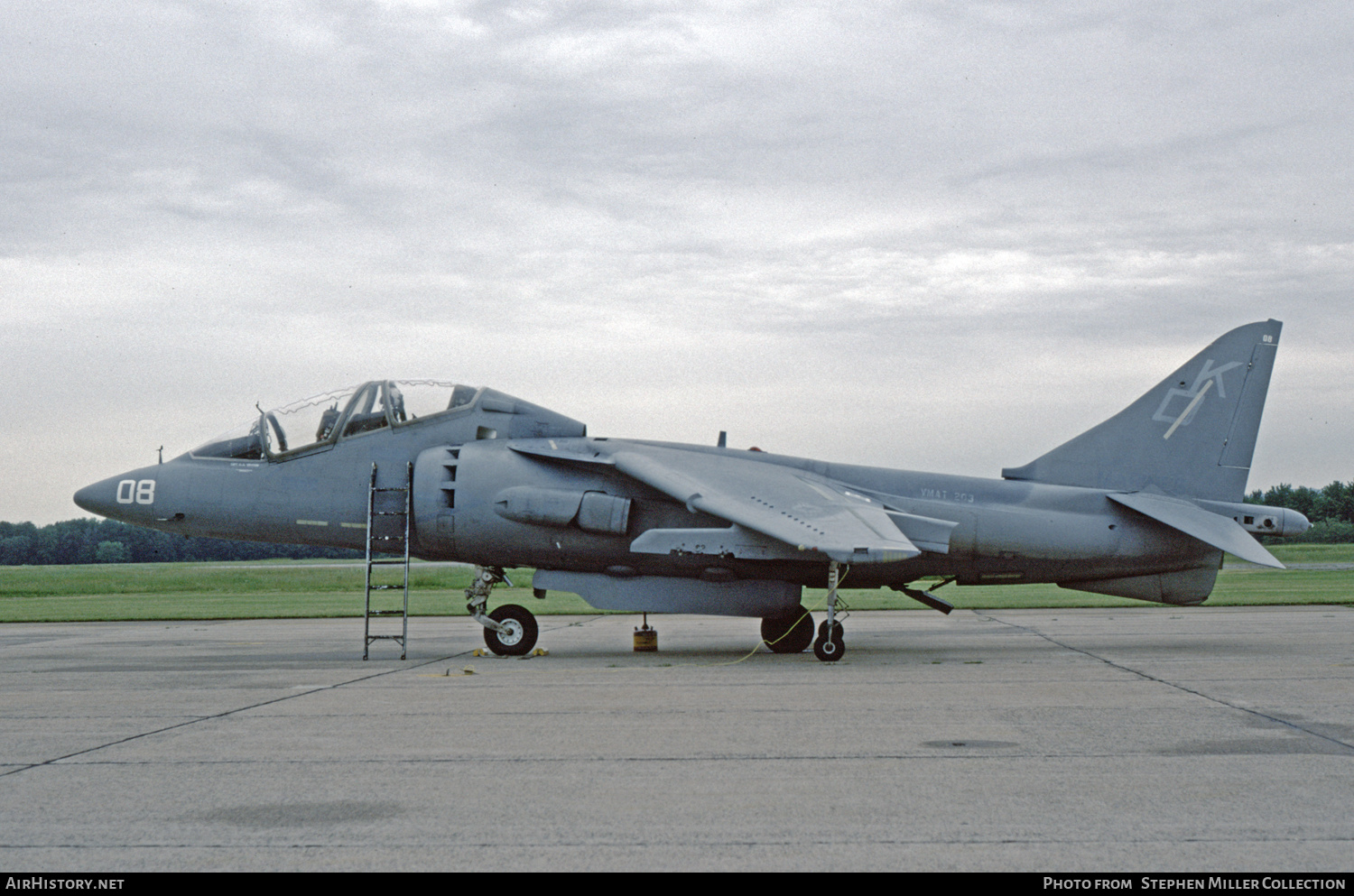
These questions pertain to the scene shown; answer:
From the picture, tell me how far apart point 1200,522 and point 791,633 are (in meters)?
6.17

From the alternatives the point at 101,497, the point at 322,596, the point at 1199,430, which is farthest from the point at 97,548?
the point at 1199,430

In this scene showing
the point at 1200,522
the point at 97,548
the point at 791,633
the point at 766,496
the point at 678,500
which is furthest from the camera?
the point at 97,548

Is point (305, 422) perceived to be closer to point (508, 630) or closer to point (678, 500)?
point (508, 630)

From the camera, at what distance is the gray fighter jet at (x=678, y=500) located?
613 inches

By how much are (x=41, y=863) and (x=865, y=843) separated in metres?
3.81

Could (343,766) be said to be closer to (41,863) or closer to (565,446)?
(41,863)

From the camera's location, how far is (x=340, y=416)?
642 inches

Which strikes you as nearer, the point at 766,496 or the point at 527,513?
the point at 766,496

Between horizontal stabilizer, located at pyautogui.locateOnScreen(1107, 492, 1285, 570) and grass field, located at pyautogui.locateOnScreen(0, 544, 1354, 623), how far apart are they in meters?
5.26

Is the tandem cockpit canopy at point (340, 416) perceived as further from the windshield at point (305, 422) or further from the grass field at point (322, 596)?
the grass field at point (322, 596)

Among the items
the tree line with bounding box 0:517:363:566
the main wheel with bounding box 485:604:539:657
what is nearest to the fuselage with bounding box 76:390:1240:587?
the main wheel with bounding box 485:604:539:657

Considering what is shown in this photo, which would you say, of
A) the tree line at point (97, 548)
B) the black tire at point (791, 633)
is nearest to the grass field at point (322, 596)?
the black tire at point (791, 633)

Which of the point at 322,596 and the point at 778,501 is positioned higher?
the point at 778,501

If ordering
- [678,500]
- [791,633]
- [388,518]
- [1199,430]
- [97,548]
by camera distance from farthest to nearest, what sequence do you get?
[97,548] → [1199,430] → [791,633] → [388,518] → [678,500]
